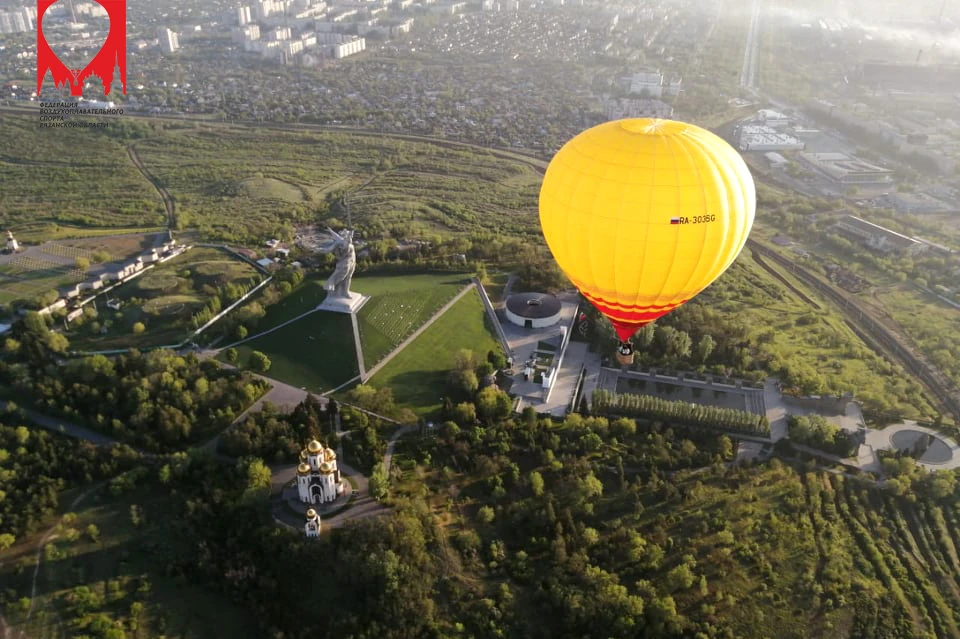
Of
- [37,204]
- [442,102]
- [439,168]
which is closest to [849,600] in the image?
[439,168]

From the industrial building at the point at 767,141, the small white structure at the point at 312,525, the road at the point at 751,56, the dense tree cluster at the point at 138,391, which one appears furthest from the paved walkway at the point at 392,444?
the road at the point at 751,56

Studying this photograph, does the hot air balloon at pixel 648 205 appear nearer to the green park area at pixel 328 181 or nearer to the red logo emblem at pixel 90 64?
the green park area at pixel 328 181

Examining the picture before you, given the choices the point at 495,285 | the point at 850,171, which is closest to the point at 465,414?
the point at 495,285

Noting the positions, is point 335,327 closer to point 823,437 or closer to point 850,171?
point 823,437

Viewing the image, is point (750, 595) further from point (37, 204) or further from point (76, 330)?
point (37, 204)

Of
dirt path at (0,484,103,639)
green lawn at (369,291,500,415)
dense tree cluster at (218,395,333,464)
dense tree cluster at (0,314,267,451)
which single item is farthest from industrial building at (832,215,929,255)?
dirt path at (0,484,103,639)

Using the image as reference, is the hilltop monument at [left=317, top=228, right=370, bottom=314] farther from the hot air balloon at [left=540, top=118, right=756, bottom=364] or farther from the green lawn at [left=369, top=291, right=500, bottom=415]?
the hot air balloon at [left=540, top=118, right=756, bottom=364]
